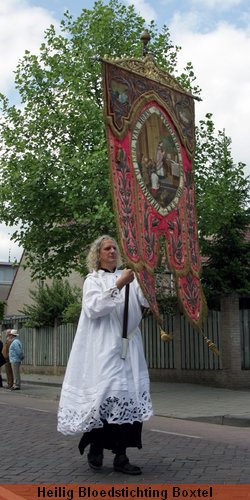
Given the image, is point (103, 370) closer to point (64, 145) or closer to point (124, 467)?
point (124, 467)

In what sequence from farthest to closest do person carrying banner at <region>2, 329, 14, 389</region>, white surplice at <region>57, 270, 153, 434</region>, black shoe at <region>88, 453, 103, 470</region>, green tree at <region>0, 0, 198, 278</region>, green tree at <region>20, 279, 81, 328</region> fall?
1. green tree at <region>20, 279, 81, 328</region>
2. person carrying banner at <region>2, 329, 14, 389</region>
3. green tree at <region>0, 0, 198, 278</region>
4. black shoe at <region>88, 453, 103, 470</region>
5. white surplice at <region>57, 270, 153, 434</region>

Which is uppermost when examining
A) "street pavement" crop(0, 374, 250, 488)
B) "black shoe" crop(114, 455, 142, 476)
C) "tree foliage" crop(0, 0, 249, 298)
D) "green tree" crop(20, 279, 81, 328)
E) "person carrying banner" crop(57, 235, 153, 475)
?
"tree foliage" crop(0, 0, 249, 298)

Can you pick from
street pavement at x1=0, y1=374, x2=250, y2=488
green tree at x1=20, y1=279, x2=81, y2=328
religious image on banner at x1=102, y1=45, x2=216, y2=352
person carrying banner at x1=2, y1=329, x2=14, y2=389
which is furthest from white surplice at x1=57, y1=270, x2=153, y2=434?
green tree at x1=20, y1=279, x2=81, y2=328

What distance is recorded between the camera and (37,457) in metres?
6.49

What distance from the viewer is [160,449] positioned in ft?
23.2

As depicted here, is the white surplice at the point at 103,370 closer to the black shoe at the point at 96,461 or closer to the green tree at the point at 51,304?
the black shoe at the point at 96,461

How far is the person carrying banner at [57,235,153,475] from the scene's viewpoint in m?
5.36

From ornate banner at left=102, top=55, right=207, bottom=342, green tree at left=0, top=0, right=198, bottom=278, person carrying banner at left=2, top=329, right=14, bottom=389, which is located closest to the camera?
ornate banner at left=102, top=55, right=207, bottom=342

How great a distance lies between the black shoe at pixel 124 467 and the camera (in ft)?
17.8

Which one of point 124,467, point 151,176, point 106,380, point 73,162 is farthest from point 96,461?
point 73,162

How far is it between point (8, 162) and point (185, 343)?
22.5 ft

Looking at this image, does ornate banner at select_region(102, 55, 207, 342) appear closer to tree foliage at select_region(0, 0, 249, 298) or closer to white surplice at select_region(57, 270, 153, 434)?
white surplice at select_region(57, 270, 153, 434)

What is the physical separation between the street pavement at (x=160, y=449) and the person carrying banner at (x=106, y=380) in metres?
0.30

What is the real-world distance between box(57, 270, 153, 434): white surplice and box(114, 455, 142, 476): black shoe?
374 millimetres
